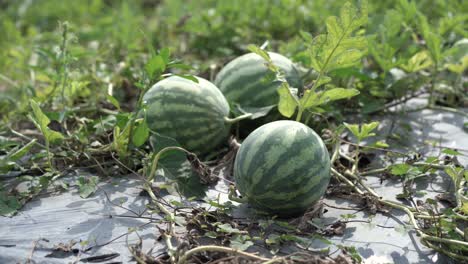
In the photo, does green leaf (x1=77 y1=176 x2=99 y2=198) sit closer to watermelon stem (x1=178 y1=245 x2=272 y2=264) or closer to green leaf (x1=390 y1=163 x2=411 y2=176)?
watermelon stem (x1=178 y1=245 x2=272 y2=264)

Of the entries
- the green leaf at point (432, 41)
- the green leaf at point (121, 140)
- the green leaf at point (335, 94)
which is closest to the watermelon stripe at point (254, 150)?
the green leaf at point (335, 94)

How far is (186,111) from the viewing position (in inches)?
100

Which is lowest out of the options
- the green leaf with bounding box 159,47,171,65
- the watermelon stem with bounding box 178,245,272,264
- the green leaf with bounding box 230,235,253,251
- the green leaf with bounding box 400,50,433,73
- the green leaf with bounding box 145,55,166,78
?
the green leaf with bounding box 230,235,253,251

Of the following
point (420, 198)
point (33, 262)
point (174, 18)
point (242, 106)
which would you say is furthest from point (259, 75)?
point (174, 18)

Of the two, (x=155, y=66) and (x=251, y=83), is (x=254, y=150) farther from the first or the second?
(x=251, y=83)

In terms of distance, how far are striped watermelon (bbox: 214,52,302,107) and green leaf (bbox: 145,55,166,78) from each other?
453mm

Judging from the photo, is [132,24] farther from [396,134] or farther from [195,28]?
[396,134]

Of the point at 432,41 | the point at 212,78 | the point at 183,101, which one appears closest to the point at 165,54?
the point at 183,101

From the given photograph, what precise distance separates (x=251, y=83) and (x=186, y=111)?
389 mm

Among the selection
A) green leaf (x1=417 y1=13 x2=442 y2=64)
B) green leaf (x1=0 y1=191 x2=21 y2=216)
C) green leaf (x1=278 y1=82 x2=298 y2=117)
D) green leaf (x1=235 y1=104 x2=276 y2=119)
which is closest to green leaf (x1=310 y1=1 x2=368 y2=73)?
green leaf (x1=278 y1=82 x2=298 y2=117)

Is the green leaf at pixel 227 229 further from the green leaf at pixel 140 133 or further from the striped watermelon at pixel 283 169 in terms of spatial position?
the green leaf at pixel 140 133

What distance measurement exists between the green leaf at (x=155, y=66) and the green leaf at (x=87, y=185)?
47 centimetres

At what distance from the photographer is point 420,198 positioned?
2.35 metres

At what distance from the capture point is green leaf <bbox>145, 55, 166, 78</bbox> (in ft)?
7.95
